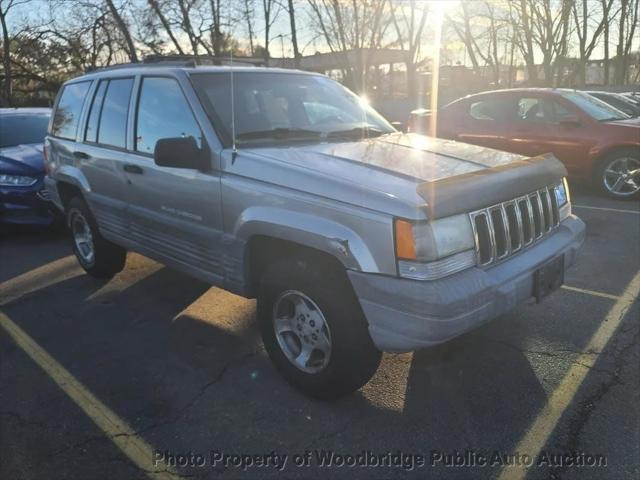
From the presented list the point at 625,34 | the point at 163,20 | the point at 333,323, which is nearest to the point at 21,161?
the point at 333,323

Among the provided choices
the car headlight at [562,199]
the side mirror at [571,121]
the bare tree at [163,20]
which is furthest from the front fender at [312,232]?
the bare tree at [163,20]

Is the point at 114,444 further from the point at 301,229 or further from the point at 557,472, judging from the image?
the point at 557,472

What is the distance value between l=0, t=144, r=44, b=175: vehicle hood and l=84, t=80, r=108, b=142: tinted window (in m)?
2.41

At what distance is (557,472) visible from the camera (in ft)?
8.05

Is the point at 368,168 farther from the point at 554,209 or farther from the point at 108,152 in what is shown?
the point at 108,152

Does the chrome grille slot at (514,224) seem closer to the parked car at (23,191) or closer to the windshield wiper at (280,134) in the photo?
the windshield wiper at (280,134)

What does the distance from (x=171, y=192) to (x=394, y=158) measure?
1560 millimetres

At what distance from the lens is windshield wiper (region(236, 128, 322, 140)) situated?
3.48 metres

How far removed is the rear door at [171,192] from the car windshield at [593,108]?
22.1 ft

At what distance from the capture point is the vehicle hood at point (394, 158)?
9.47 feet

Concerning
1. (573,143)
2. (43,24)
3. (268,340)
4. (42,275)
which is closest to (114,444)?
(268,340)

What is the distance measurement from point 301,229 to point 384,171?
1.77 ft

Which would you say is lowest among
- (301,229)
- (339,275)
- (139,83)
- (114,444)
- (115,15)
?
(114,444)

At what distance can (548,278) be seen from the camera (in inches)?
120
